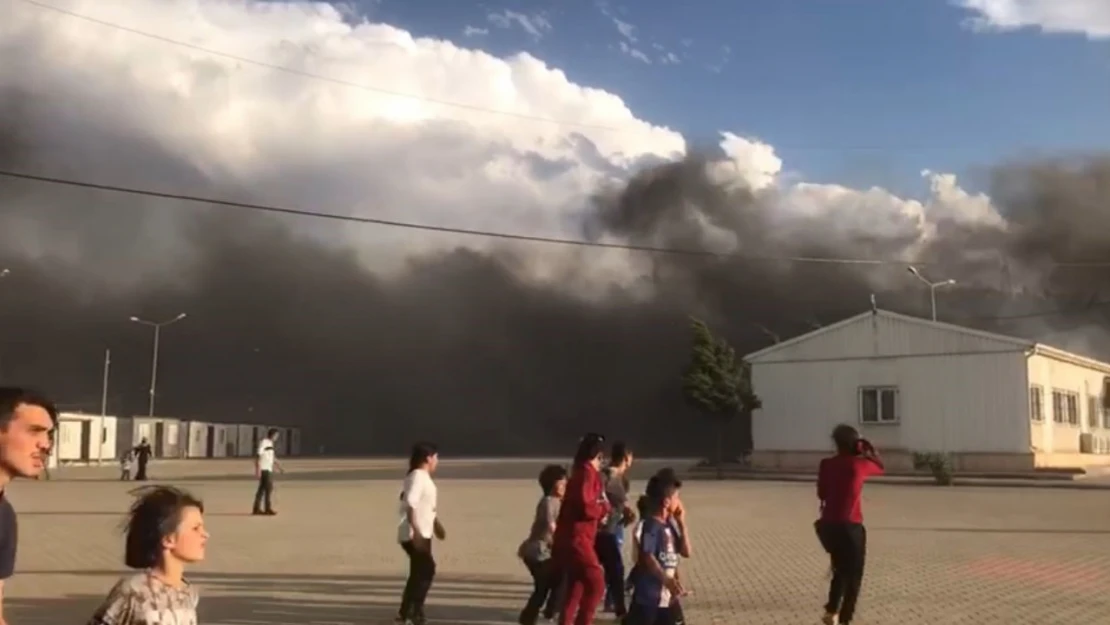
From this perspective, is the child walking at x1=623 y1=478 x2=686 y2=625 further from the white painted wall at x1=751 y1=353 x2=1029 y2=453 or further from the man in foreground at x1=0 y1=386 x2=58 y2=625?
the white painted wall at x1=751 y1=353 x2=1029 y2=453

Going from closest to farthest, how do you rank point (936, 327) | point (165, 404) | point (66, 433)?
point (936, 327), point (66, 433), point (165, 404)

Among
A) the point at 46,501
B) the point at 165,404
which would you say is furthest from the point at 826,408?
the point at 165,404

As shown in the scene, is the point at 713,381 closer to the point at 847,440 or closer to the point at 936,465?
the point at 936,465

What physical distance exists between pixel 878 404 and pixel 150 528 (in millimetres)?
38016

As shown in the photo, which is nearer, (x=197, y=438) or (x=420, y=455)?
(x=420, y=455)

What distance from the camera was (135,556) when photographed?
336 centimetres

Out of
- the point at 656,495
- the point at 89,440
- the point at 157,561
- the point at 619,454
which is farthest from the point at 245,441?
the point at 157,561

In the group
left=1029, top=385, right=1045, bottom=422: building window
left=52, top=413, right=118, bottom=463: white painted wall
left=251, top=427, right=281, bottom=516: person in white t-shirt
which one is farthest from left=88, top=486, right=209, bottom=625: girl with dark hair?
left=52, top=413, right=118, bottom=463: white painted wall

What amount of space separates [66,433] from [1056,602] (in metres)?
53.2

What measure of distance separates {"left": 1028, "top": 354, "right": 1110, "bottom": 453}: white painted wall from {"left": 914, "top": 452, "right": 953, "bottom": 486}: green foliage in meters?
3.39

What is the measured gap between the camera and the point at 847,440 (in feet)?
29.0

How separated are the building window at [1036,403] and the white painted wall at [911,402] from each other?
1.87 ft

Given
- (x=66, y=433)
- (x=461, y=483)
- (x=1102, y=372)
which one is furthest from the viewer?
(x=66, y=433)

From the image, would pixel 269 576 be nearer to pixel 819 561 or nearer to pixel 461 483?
pixel 819 561
